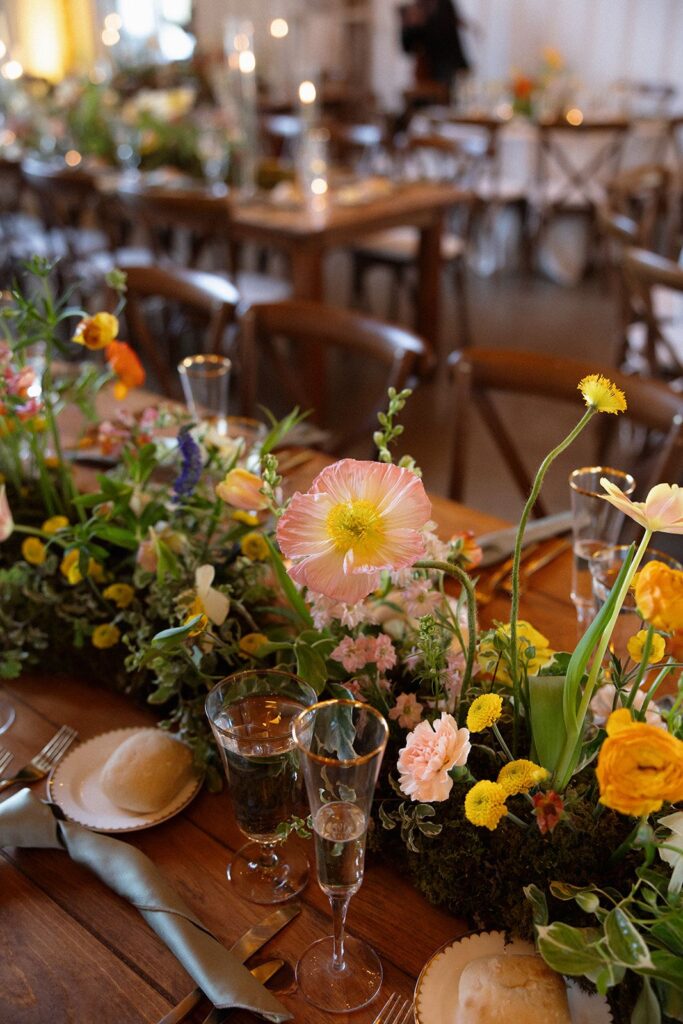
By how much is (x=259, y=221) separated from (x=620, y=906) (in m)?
2.93

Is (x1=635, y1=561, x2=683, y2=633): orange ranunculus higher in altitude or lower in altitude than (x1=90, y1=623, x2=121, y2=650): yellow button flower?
higher

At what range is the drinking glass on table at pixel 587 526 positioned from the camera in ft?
3.32

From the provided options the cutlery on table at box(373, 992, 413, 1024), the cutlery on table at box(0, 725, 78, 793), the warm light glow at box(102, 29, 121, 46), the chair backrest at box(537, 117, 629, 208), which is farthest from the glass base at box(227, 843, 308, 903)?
the warm light glow at box(102, 29, 121, 46)

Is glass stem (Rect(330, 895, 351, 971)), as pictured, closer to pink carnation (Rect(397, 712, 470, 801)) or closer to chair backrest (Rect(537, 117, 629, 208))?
pink carnation (Rect(397, 712, 470, 801))

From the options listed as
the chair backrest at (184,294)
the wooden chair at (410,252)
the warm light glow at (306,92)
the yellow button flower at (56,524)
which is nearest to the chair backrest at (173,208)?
the warm light glow at (306,92)

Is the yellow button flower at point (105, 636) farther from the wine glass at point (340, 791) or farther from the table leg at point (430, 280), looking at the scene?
the table leg at point (430, 280)

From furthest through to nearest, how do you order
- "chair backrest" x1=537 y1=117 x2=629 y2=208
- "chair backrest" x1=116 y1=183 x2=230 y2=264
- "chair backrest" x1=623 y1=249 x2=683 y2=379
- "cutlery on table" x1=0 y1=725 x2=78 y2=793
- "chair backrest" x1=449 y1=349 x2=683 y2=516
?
"chair backrest" x1=537 y1=117 x2=629 y2=208
"chair backrest" x1=116 y1=183 x2=230 y2=264
"chair backrest" x1=623 y1=249 x2=683 y2=379
"chair backrest" x1=449 y1=349 x2=683 y2=516
"cutlery on table" x1=0 y1=725 x2=78 y2=793

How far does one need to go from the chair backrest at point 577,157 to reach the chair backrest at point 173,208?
242cm

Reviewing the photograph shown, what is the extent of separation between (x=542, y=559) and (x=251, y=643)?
0.49 metres

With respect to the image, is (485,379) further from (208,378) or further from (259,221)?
(259,221)

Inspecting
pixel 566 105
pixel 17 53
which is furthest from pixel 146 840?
pixel 17 53

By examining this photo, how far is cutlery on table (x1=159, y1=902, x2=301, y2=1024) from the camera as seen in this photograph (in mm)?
706

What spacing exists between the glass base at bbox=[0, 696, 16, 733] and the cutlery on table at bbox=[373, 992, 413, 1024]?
51cm

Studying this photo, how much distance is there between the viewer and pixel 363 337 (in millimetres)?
1859
